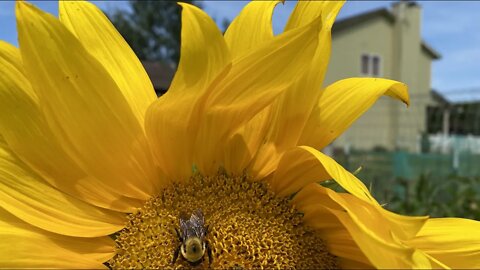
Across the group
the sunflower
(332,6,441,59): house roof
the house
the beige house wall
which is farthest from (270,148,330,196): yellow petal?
(332,6,441,59): house roof

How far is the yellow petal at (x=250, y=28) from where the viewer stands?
66 cm

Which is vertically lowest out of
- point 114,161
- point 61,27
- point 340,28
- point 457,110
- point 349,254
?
point 349,254

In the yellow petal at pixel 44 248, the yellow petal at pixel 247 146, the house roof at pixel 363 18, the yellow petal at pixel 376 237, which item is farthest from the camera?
the house roof at pixel 363 18

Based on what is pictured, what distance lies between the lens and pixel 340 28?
18844 mm

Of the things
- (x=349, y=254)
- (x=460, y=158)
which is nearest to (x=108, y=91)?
(x=349, y=254)

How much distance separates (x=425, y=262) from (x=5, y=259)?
0.42 metres

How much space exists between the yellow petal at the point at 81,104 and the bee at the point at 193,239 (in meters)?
0.10

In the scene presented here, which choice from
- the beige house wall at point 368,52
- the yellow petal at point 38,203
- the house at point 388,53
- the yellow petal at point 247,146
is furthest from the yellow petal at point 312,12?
the house at point 388,53

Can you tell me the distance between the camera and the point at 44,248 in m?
0.62

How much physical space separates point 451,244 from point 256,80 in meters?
0.28

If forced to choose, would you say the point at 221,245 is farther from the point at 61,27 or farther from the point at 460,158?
the point at 460,158

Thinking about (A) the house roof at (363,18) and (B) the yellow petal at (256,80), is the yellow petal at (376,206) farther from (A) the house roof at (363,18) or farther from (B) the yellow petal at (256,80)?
(A) the house roof at (363,18)

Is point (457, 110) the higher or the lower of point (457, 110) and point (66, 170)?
the higher

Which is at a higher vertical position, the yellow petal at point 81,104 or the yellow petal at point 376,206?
the yellow petal at point 81,104
